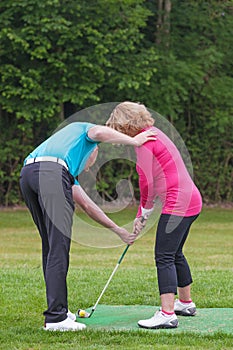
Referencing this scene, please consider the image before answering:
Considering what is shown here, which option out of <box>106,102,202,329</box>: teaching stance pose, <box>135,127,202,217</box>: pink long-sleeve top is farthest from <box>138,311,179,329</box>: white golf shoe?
<box>135,127,202,217</box>: pink long-sleeve top

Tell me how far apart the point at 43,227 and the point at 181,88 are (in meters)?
12.1

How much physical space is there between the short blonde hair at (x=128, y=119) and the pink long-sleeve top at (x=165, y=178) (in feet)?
0.44

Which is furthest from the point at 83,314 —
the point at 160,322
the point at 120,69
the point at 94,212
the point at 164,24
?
the point at 164,24

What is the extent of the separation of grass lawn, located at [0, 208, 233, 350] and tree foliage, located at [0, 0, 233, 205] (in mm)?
3552

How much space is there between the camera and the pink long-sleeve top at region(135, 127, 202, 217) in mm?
5523

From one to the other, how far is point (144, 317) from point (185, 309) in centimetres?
33

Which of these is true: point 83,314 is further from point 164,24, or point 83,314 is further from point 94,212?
point 164,24

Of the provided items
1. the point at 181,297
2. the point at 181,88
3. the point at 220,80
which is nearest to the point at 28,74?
the point at 181,88

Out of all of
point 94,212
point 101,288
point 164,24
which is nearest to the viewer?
point 94,212

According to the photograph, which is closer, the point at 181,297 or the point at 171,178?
the point at 171,178

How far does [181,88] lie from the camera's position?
17328 millimetres

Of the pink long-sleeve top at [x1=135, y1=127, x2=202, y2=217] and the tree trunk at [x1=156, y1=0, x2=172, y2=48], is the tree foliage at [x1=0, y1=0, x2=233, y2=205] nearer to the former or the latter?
the tree trunk at [x1=156, y1=0, x2=172, y2=48]

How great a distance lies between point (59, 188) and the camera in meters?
5.39

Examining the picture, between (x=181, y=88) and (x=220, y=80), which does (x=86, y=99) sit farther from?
(x=220, y=80)
